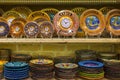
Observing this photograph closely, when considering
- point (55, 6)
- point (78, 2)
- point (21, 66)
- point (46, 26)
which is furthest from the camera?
point (55, 6)

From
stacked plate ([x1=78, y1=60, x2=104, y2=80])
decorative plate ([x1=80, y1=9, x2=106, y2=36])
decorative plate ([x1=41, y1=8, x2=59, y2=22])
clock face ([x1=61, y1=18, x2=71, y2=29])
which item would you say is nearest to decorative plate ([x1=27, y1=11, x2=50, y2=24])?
decorative plate ([x1=41, y1=8, x2=59, y2=22])

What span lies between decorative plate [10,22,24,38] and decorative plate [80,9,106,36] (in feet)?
1.87

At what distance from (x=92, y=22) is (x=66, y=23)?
0.25m

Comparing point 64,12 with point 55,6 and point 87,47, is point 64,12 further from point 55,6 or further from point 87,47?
point 87,47

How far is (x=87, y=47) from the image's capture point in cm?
206

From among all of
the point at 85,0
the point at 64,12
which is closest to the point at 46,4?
the point at 64,12

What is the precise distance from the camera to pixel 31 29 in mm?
1707

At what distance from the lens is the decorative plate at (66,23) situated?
173cm

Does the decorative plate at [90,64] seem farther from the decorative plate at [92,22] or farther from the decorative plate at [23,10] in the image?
the decorative plate at [23,10]

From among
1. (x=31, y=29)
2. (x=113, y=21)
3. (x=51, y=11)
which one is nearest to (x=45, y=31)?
(x=31, y=29)

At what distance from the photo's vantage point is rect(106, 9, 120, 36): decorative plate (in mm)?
1759

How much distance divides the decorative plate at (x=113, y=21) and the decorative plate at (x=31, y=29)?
2.18 ft

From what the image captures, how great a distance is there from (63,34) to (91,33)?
262 millimetres

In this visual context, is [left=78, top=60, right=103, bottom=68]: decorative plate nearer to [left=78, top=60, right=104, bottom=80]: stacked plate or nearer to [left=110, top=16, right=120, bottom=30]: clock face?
[left=78, top=60, right=104, bottom=80]: stacked plate
